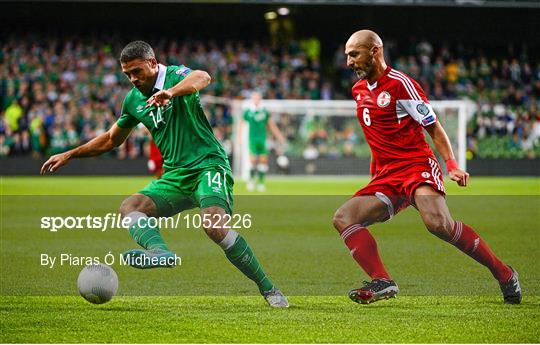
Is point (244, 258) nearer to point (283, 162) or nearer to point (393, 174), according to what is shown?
point (393, 174)

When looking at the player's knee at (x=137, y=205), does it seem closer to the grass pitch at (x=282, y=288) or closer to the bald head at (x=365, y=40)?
the grass pitch at (x=282, y=288)

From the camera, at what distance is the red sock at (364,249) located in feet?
23.2

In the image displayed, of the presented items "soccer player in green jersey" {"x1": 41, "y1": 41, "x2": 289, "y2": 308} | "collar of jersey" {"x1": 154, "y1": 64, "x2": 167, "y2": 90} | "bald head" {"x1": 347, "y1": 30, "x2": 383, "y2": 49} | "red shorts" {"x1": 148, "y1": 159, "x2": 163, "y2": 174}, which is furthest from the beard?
"red shorts" {"x1": 148, "y1": 159, "x2": 163, "y2": 174}

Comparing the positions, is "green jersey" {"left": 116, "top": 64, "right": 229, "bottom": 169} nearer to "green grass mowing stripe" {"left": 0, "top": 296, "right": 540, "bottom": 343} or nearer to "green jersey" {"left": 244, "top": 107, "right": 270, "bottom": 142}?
"green grass mowing stripe" {"left": 0, "top": 296, "right": 540, "bottom": 343}

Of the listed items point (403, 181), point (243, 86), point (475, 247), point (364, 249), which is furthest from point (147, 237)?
point (243, 86)

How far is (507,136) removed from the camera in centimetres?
3000

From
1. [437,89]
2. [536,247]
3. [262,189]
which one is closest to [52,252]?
[536,247]

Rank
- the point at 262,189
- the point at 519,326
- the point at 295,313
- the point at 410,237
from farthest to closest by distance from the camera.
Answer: the point at 262,189
the point at 410,237
the point at 295,313
the point at 519,326

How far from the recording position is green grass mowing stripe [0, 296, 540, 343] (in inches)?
228

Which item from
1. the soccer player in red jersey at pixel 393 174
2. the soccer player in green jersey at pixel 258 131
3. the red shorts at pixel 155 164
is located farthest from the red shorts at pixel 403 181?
the soccer player in green jersey at pixel 258 131

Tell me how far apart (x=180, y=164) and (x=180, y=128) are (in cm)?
25

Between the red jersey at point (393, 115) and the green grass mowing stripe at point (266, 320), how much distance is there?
1.10m

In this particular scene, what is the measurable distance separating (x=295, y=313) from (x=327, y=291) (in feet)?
4.16

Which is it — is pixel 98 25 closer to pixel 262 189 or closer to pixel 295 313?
pixel 262 189
